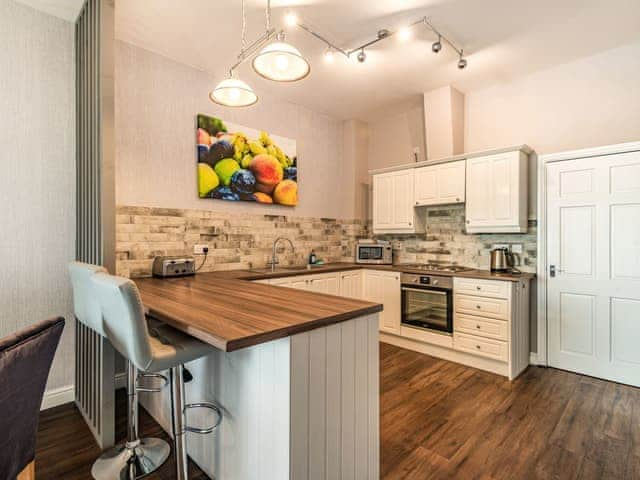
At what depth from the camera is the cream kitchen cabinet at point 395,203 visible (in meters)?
3.90

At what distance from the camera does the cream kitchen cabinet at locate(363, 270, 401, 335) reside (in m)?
3.66

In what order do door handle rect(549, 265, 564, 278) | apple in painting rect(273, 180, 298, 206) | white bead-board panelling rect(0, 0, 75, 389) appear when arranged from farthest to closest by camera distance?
apple in painting rect(273, 180, 298, 206), door handle rect(549, 265, 564, 278), white bead-board panelling rect(0, 0, 75, 389)

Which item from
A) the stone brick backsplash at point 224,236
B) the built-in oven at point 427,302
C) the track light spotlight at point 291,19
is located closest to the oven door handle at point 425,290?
the built-in oven at point 427,302

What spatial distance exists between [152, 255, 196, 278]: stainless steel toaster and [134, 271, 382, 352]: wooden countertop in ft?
1.83

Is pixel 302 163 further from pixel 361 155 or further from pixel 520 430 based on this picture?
pixel 520 430

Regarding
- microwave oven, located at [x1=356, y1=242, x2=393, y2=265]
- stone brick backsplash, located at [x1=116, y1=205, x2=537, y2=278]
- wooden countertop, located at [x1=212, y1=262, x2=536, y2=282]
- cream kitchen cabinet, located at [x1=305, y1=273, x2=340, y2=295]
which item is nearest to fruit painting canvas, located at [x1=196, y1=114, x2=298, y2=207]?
stone brick backsplash, located at [x1=116, y1=205, x2=537, y2=278]

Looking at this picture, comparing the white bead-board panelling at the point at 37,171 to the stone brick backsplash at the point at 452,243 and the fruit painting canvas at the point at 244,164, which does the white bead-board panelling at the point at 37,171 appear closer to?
the fruit painting canvas at the point at 244,164

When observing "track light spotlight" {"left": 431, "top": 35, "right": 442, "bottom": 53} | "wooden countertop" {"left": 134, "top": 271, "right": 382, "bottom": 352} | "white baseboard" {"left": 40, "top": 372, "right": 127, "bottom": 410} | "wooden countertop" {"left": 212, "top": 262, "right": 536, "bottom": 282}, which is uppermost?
"track light spotlight" {"left": 431, "top": 35, "right": 442, "bottom": 53}

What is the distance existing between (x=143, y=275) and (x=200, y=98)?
173 cm

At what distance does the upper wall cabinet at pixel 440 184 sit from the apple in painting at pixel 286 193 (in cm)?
141

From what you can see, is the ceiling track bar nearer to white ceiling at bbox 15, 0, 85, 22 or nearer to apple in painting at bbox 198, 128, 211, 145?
apple in painting at bbox 198, 128, 211, 145

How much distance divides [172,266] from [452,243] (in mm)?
2986

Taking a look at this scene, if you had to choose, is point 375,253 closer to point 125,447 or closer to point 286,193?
point 286,193

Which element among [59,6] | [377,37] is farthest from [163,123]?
[377,37]
